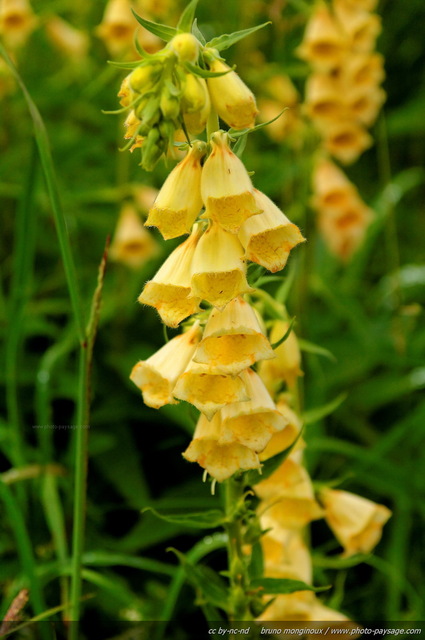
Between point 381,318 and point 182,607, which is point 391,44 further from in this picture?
A: point 182,607

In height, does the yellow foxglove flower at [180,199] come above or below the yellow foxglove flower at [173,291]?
above

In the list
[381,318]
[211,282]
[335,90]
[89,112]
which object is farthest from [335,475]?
[89,112]

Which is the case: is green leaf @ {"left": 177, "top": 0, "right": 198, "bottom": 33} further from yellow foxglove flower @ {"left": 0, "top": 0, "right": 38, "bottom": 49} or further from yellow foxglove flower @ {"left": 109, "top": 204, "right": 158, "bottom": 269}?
yellow foxglove flower @ {"left": 0, "top": 0, "right": 38, "bottom": 49}

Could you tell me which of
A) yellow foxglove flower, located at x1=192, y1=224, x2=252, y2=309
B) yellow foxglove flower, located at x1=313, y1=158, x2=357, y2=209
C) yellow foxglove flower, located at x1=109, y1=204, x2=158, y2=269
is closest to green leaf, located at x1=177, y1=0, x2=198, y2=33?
yellow foxglove flower, located at x1=192, y1=224, x2=252, y2=309

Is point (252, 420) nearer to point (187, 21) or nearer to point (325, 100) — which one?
point (187, 21)

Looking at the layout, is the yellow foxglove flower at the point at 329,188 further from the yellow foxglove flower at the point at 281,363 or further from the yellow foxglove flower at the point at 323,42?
the yellow foxglove flower at the point at 281,363

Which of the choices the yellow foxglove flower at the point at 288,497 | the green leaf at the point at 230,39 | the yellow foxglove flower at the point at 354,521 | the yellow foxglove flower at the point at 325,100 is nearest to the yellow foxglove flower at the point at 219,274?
the green leaf at the point at 230,39

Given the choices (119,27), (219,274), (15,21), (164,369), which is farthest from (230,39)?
(15,21)
